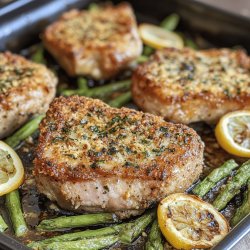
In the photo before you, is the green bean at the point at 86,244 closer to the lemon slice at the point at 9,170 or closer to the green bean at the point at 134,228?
the green bean at the point at 134,228

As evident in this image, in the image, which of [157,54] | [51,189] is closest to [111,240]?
[51,189]

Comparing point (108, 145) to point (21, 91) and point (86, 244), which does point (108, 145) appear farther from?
point (21, 91)

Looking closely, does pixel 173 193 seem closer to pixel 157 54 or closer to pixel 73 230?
pixel 73 230

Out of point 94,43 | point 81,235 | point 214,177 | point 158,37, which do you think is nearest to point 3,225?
point 81,235

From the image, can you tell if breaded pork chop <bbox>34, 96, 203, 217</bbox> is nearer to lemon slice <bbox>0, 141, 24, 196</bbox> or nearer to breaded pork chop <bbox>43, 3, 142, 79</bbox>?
lemon slice <bbox>0, 141, 24, 196</bbox>

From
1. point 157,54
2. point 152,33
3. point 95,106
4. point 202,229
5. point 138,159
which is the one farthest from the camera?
point 152,33

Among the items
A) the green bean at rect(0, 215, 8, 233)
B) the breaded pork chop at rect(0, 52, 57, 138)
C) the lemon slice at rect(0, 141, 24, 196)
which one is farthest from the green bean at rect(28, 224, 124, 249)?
the breaded pork chop at rect(0, 52, 57, 138)
